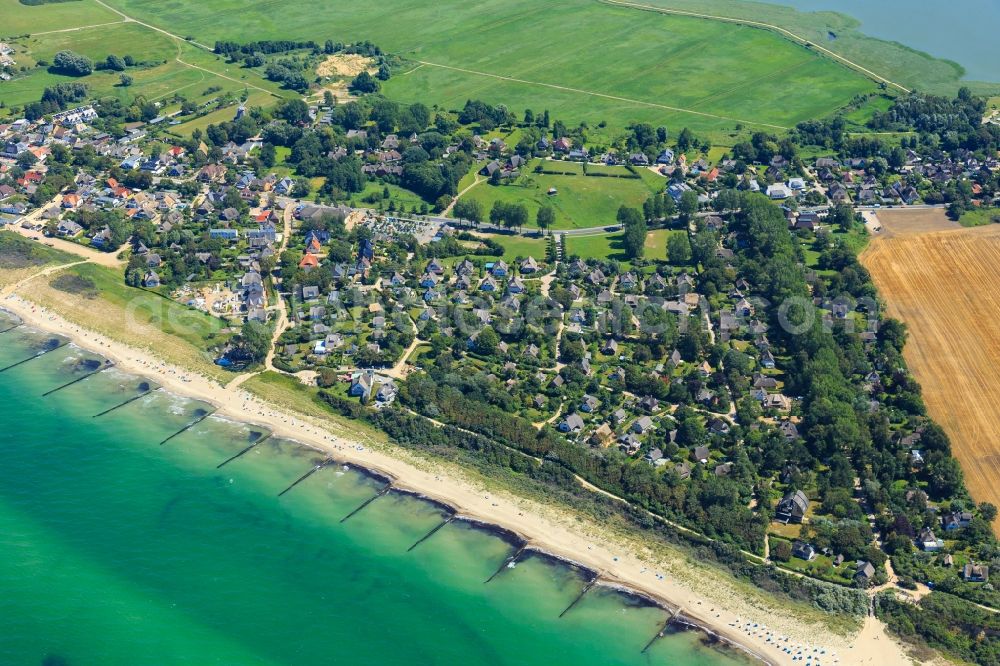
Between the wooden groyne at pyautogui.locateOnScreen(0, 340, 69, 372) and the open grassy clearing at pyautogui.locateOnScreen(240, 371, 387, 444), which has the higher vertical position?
the open grassy clearing at pyautogui.locateOnScreen(240, 371, 387, 444)

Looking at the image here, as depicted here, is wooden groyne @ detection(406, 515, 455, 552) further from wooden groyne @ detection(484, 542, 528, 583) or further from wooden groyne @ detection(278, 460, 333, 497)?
wooden groyne @ detection(278, 460, 333, 497)

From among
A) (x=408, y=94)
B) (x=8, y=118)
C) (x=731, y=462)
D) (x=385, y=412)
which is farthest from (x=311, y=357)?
(x=8, y=118)

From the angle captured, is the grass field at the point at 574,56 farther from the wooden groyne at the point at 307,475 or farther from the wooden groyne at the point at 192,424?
the wooden groyne at the point at 307,475

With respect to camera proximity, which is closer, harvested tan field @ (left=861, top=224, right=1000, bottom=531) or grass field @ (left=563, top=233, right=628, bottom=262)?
harvested tan field @ (left=861, top=224, right=1000, bottom=531)

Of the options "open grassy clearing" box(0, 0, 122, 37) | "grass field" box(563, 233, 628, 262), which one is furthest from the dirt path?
"open grassy clearing" box(0, 0, 122, 37)

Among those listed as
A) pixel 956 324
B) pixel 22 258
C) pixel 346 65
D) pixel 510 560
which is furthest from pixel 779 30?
pixel 510 560

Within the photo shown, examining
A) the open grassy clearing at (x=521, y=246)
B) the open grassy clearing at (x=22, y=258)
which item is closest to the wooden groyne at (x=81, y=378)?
the open grassy clearing at (x=22, y=258)
